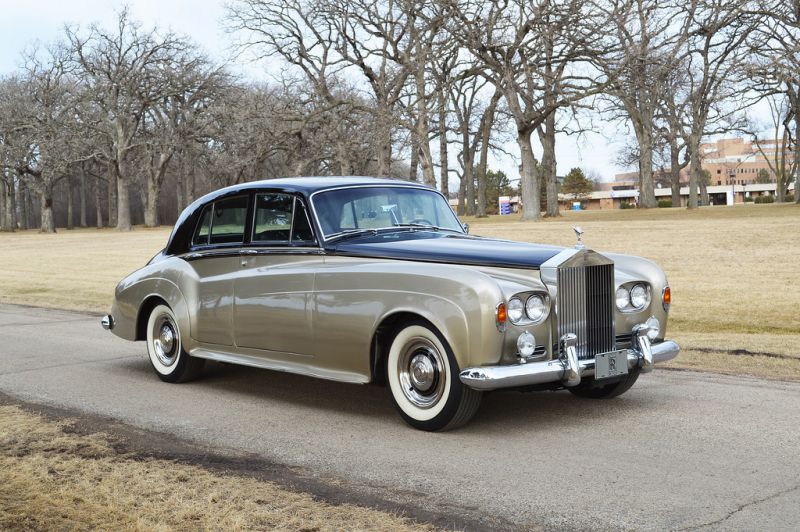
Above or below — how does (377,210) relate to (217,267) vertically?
above

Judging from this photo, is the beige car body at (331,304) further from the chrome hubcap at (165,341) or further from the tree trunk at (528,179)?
the tree trunk at (528,179)

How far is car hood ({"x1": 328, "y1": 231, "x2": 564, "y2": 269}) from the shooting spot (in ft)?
20.1

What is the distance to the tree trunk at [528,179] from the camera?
3888cm

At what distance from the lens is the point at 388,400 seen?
7.36m

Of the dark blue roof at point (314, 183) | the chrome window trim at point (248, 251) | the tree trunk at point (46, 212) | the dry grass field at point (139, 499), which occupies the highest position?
the tree trunk at point (46, 212)

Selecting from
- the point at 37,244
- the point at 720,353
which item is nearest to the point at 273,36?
the point at 37,244

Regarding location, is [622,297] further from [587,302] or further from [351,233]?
[351,233]

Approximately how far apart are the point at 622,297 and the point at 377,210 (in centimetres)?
213

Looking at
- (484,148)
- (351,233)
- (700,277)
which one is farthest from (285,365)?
(484,148)

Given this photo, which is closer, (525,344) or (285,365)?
(525,344)

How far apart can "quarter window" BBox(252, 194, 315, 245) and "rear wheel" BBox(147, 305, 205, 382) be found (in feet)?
4.69

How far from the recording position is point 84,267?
27531 millimetres

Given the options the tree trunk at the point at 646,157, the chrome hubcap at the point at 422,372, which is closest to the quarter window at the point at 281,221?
the chrome hubcap at the point at 422,372

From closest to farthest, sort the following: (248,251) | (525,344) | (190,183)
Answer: (525,344) → (248,251) → (190,183)
